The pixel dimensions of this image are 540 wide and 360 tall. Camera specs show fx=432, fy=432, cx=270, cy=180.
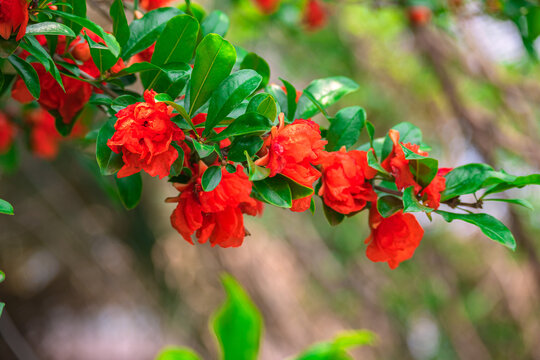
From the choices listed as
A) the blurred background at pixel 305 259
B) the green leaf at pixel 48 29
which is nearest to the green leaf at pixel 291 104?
the green leaf at pixel 48 29

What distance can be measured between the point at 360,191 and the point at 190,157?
0.56 ft

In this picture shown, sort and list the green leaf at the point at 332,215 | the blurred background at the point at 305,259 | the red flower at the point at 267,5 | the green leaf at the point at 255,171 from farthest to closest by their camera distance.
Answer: the blurred background at the point at 305,259 → the red flower at the point at 267,5 → the green leaf at the point at 332,215 → the green leaf at the point at 255,171

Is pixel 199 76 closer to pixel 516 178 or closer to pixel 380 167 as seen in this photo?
pixel 380 167

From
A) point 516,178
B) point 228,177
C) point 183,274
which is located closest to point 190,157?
point 228,177

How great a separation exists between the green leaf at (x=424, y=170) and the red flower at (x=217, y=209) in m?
0.16

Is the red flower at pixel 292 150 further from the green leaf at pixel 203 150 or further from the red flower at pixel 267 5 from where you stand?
the red flower at pixel 267 5

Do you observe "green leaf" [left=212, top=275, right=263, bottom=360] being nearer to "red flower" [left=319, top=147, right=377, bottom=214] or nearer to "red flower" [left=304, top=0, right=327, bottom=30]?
"red flower" [left=319, top=147, right=377, bottom=214]

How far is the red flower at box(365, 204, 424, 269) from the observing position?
43 centimetres

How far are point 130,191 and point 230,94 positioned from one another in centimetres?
21

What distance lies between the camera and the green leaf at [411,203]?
1.25ft

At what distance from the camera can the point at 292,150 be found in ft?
1.19

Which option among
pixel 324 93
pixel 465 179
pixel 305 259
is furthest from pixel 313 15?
pixel 305 259

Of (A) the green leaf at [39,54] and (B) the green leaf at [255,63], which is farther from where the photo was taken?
(B) the green leaf at [255,63]

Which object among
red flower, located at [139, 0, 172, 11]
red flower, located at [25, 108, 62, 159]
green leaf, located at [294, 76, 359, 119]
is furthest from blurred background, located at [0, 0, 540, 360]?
green leaf, located at [294, 76, 359, 119]
